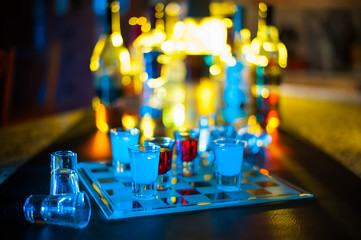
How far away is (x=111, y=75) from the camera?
1659mm

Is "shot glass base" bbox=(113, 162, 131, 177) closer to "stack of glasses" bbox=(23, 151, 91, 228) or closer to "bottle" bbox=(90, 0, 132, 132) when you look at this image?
"stack of glasses" bbox=(23, 151, 91, 228)

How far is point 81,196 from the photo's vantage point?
0.73 meters

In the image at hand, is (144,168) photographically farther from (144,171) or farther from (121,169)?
(121,169)

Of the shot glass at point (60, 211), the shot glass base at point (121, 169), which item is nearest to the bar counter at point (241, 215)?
the shot glass at point (60, 211)

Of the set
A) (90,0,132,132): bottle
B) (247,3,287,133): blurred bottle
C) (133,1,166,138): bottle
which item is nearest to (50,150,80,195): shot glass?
(133,1,166,138): bottle

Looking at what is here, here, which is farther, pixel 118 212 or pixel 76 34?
pixel 76 34

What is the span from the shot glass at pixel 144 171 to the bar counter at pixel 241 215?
0.28ft

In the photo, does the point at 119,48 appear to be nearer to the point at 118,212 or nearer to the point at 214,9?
the point at 214,9

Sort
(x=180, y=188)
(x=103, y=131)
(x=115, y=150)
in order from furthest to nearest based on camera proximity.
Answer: (x=103, y=131), (x=115, y=150), (x=180, y=188)

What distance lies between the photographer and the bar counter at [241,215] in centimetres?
69

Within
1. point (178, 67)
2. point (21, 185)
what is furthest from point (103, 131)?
point (21, 185)

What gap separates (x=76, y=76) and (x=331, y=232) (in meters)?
3.75

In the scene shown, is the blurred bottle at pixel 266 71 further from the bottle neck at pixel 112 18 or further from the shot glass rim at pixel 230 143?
the shot glass rim at pixel 230 143

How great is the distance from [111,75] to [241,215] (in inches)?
38.6
